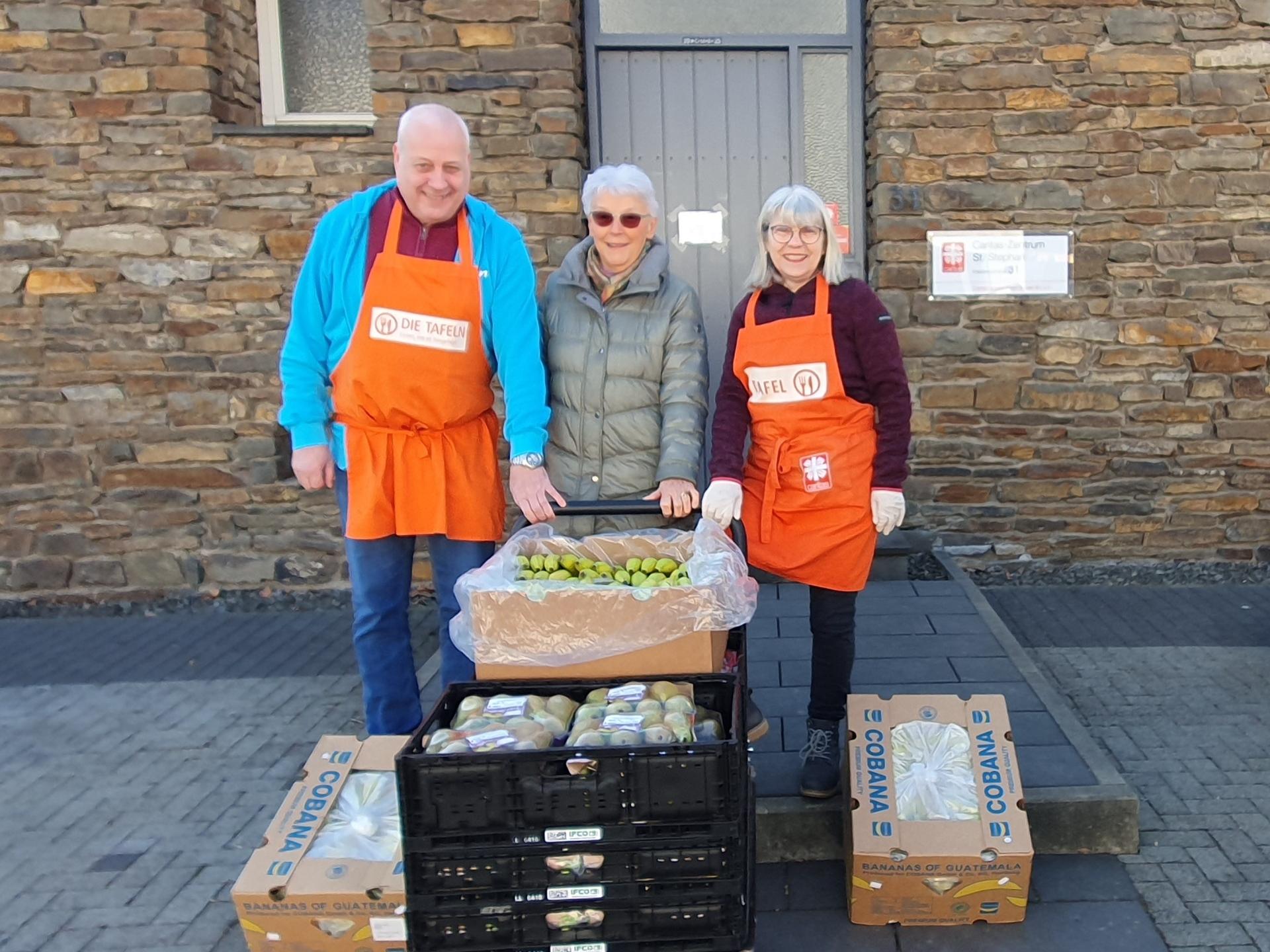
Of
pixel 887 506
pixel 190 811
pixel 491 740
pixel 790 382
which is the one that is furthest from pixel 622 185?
pixel 190 811

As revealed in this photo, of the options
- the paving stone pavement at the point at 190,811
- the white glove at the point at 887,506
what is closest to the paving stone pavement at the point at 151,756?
the paving stone pavement at the point at 190,811

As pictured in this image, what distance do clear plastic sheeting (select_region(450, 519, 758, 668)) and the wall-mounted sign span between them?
3.64 m

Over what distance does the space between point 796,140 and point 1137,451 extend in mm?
2619

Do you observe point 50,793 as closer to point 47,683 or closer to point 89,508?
point 47,683

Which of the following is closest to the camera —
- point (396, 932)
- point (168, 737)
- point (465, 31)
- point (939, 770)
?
point (396, 932)

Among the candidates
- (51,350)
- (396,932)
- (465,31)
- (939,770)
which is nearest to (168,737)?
(396,932)

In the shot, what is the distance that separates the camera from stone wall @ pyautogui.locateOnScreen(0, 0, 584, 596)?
5129 millimetres

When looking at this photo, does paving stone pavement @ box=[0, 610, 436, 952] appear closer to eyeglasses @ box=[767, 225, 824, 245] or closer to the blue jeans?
the blue jeans

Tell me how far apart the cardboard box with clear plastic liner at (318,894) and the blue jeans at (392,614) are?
0.59 metres

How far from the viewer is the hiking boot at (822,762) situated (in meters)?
2.88

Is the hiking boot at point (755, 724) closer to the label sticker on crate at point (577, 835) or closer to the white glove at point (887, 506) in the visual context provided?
the white glove at point (887, 506)

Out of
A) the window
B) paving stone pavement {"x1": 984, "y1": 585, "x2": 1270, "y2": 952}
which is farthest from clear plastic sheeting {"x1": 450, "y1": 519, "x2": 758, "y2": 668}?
the window

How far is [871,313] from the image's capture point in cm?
277

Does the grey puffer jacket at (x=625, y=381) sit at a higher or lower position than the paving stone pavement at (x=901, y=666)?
higher
